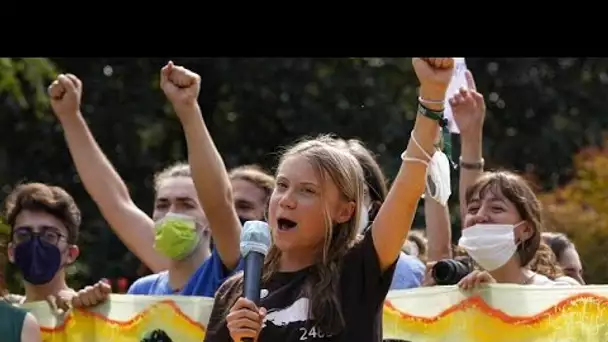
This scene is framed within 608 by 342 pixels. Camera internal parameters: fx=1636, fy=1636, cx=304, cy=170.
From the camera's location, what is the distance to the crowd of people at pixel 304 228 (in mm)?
4445

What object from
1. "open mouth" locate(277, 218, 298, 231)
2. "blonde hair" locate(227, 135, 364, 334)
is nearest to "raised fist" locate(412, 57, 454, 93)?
"blonde hair" locate(227, 135, 364, 334)

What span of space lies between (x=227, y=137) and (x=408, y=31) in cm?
1461

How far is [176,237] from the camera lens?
630 cm

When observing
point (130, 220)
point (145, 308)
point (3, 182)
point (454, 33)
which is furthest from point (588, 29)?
point (3, 182)

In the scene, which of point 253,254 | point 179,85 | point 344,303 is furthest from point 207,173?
point 253,254

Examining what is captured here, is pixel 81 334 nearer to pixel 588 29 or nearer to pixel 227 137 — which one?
pixel 588 29

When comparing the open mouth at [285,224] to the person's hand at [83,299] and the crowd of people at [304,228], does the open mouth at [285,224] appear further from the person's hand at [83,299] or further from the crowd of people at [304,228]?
the person's hand at [83,299]

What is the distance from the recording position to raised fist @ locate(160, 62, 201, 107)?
238 inches

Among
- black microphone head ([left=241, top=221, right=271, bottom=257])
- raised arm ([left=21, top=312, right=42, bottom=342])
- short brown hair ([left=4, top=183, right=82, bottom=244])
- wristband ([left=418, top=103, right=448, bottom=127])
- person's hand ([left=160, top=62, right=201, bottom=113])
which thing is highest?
person's hand ([left=160, top=62, right=201, bottom=113])

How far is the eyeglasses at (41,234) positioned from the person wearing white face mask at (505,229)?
1.56 metres

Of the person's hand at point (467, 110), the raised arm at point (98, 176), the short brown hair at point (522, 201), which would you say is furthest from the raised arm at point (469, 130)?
the raised arm at point (98, 176)

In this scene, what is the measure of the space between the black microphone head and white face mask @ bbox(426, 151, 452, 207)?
556 mm

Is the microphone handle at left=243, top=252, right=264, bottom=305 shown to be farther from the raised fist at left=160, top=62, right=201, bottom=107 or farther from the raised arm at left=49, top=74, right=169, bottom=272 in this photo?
the raised arm at left=49, top=74, right=169, bottom=272

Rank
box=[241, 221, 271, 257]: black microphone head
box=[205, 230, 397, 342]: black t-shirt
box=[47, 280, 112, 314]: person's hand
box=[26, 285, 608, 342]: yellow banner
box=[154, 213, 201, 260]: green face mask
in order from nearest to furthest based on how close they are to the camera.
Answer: box=[241, 221, 271, 257]: black microphone head < box=[205, 230, 397, 342]: black t-shirt < box=[26, 285, 608, 342]: yellow banner < box=[47, 280, 112, 314]: person's hand < box=[154, 213, 201, 260]: green face mask
